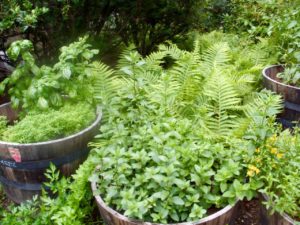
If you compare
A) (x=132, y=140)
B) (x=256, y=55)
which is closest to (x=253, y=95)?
(x=256, y=55)

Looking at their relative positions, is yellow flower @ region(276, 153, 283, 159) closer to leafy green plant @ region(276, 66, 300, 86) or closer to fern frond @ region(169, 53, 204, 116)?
fern frond @ region(169, 53, 204, 116)

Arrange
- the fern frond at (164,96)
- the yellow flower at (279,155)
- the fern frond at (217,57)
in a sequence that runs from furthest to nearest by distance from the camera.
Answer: the fern frond at (217,57) → the fern frond at (164,96) → the yellow flower at (279,155)

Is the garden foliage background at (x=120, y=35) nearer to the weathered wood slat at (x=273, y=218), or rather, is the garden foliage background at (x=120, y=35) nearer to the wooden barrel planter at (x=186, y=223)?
the wooden barrel planter at (x=186, y=223)

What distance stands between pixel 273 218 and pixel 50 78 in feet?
6.80

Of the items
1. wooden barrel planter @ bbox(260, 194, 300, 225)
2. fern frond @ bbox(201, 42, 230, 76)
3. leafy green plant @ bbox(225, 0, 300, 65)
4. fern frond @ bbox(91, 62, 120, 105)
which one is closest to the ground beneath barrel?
wooden barrel planter @ bbox(260, 194, 300, 225)

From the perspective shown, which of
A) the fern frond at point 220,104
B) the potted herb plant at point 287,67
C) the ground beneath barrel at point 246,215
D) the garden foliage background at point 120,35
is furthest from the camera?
the potted herb plant at point 287,67

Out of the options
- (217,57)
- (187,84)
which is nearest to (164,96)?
(187,84)

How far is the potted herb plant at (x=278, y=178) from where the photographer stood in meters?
2.11

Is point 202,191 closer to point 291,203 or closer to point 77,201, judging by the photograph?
point 291,203

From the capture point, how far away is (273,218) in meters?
2.25

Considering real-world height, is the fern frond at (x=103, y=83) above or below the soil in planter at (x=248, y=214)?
above

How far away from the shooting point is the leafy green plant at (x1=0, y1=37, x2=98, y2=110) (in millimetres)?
2918

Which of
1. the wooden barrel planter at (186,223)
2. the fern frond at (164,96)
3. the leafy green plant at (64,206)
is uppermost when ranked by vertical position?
Answer: the fern frond at (164,96)

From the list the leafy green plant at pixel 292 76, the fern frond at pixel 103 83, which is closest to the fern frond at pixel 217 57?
the leafy green plant at pixel 292 76
